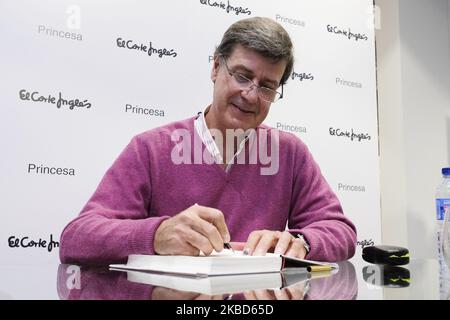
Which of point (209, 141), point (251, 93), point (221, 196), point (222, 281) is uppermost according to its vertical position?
point (251, 93)

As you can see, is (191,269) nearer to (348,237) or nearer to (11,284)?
(11,284)

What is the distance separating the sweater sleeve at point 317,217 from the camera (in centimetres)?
107

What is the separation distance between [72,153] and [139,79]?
0.46m

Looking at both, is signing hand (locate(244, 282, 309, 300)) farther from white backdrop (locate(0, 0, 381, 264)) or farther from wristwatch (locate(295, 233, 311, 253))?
white backdrop (locate(0, 0, 381, 264))

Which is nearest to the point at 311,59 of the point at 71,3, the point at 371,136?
the point at 371,136

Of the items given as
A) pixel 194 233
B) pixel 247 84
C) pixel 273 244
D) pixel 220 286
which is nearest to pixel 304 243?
pixel 273 244

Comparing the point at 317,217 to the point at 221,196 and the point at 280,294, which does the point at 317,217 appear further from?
the point at 280,294

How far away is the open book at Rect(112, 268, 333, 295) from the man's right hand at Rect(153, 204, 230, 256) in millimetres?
79

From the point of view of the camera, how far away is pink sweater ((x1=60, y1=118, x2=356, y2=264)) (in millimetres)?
1081

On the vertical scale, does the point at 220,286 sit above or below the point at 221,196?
below

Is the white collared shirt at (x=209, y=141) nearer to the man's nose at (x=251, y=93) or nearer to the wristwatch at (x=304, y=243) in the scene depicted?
the man's nose at (x=251, y=93)

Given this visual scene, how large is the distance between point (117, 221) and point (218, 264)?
1.17 feet

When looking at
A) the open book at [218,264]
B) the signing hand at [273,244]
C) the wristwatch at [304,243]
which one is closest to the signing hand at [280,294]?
the open book at [218,264]

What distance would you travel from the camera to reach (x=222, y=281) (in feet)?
2.10
